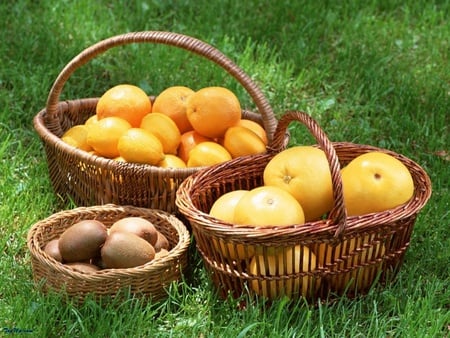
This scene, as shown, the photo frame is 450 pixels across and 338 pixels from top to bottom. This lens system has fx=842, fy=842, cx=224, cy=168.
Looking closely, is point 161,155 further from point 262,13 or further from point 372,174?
point 262,13

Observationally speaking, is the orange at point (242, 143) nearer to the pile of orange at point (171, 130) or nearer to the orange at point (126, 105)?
the pile of orange at point (171, 130)

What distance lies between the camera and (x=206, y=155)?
282 centimetres

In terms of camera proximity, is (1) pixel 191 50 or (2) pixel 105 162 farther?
(1) pixel 191 50

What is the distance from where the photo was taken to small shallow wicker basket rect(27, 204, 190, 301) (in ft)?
7.77

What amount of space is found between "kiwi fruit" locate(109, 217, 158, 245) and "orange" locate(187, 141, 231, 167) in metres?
0.32

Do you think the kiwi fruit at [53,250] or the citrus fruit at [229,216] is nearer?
the citrus fruit at [229,216]

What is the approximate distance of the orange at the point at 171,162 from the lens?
2818mm

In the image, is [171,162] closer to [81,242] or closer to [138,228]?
[138,228]

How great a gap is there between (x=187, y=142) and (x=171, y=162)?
160 mm

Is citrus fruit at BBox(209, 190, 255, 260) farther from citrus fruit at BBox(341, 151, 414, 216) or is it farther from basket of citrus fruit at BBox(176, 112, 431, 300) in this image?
citrus fruit at BBox(341, 151, 414, 216)

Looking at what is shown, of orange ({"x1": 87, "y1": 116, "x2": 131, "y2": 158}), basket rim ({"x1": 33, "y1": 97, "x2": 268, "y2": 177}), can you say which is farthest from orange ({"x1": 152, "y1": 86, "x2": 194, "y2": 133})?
basket rim ({"x1": 33, "y1": 97, "x2": 268, "y2": 177})

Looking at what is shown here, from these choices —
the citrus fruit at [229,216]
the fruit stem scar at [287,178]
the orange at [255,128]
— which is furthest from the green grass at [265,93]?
the orange at [255,128]

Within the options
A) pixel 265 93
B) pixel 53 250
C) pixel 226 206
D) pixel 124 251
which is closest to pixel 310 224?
pixel 226 206

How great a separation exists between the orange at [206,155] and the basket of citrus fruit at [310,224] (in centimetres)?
18
